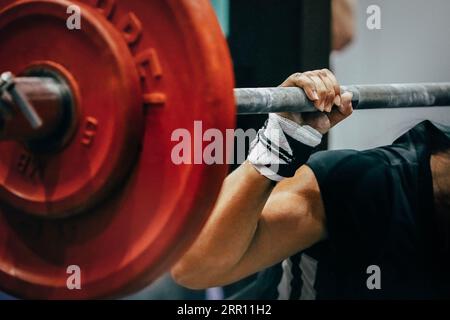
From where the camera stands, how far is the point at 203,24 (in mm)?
668

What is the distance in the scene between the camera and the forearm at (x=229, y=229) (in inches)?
38.7

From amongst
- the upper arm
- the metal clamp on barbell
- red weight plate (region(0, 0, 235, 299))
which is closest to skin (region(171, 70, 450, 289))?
the upper arm

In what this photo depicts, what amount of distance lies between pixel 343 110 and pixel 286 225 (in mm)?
279

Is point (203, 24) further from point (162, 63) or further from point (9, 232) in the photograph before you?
point (9, 232)

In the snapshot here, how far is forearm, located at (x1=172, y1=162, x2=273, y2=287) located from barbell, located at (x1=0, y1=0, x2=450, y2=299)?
0.28m

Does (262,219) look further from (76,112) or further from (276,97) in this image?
(76,112)

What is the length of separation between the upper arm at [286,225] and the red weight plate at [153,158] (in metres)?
0.40

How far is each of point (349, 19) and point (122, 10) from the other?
0.66m

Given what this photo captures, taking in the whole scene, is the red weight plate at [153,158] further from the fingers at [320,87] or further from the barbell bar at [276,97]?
the fingers at [320,87]

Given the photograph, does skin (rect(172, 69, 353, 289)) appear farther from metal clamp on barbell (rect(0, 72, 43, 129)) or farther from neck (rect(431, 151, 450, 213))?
metal clamp on barbell (rect(0, 72, 43, 129))

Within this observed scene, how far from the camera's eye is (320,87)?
878mm

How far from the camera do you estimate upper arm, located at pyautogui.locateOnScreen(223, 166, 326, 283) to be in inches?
43.8

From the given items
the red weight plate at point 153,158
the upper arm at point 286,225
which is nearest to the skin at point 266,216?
the upper arm at point 286,225

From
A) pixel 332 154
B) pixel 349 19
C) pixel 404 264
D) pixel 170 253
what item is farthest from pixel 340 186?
pixel 170 253
